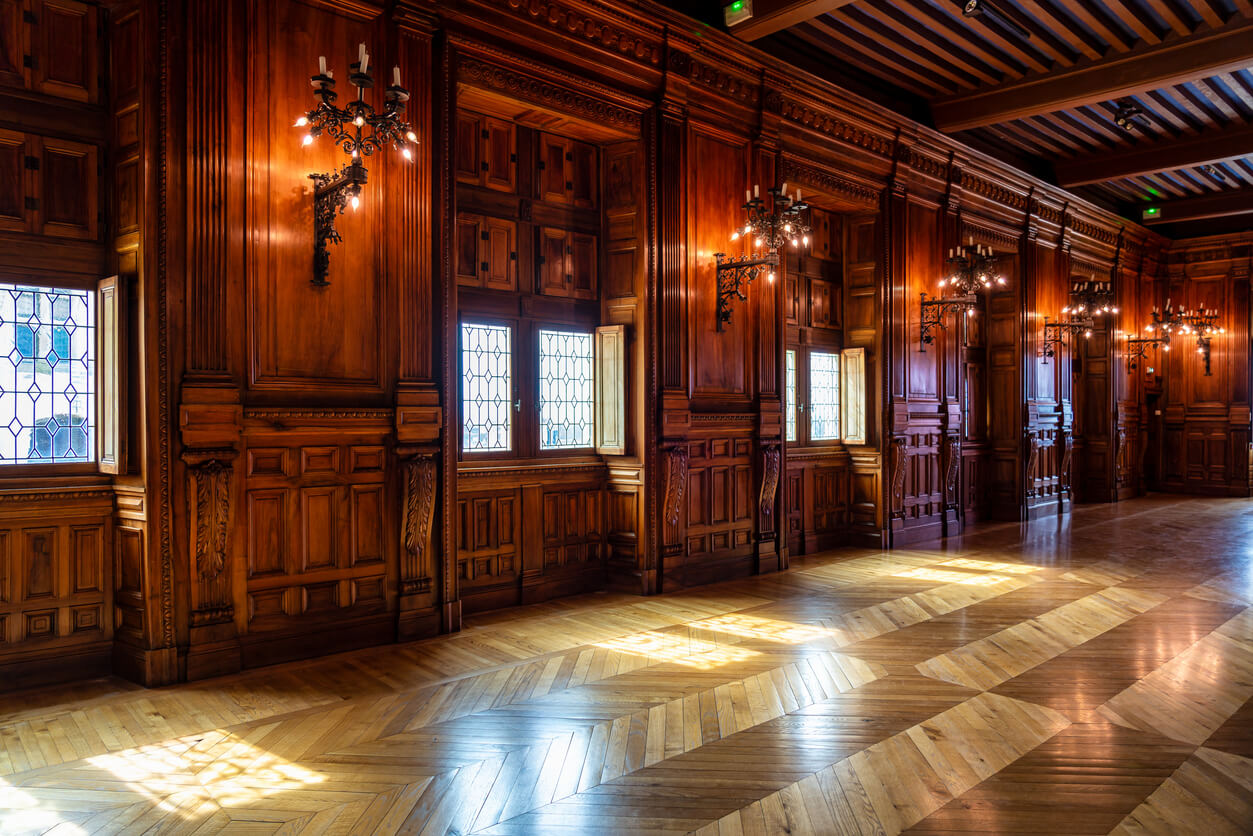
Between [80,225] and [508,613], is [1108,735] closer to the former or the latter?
[508,613]

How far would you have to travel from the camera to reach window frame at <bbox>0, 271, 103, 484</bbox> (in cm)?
451

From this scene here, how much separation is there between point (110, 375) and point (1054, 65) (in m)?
9.17

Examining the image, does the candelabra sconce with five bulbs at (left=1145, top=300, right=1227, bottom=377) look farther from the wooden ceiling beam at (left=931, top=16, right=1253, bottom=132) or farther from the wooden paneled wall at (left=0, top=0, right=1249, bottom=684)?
the wooden ceiling beam at (left=931, top=16, right=1253, bottom=132)

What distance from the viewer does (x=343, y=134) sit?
14.6ft

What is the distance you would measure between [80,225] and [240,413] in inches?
55.1

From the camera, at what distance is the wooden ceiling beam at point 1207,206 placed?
13.5 metres

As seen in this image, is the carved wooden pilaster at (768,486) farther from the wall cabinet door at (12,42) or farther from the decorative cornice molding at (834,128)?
the wall cabinet door at (12,42)

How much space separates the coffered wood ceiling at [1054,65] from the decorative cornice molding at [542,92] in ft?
4.52

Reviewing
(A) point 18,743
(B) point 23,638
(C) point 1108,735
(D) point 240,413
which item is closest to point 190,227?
(D) point 240,413

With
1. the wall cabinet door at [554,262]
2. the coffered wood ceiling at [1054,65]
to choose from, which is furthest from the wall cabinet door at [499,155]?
the coffered wood ceiling at [1054,65]

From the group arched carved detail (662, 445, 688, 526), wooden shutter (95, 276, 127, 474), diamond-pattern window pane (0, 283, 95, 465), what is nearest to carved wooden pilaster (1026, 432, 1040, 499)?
arched carved detail (662, 445, 688, 526)

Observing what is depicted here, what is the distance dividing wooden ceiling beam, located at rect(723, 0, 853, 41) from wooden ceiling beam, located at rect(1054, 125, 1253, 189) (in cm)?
694

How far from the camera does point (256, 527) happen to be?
4.80 meters

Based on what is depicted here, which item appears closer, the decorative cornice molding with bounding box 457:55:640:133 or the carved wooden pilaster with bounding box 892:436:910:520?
the decorative cornice molding with bounding box 457:55:640:133
